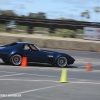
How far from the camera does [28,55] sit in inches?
717

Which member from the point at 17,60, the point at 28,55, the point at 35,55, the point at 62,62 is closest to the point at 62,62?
the point at 62,62

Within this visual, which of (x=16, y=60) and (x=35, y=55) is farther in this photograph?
(x=35, y=55)

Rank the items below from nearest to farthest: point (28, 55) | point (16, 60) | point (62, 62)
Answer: point (16, 60)
point (28, 55)
point (62, 62)

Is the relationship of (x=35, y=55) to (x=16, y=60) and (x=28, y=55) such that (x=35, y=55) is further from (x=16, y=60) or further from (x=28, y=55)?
(x=16, y=60)

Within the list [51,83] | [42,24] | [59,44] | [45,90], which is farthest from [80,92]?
[42,24]

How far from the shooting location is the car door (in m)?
18.2

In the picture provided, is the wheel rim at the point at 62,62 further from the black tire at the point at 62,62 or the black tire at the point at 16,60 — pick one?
the black tire at the point at 16,60

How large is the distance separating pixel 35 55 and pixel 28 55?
1.20 feet

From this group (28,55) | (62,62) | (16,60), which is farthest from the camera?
(62,62)

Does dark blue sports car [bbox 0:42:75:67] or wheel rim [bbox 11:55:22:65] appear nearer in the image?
dark blue sports car [bbox 0:42:75:67]

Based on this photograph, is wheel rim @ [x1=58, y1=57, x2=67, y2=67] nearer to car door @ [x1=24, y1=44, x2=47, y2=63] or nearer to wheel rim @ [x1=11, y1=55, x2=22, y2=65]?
car door @ [x1=24, y1=44, x2=47, y2=63]

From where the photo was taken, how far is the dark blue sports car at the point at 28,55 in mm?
17705

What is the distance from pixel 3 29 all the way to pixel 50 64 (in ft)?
75.2

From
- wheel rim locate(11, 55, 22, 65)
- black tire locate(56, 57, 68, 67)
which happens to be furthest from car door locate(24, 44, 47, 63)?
black tire locate(56, 57, 68, 67)
